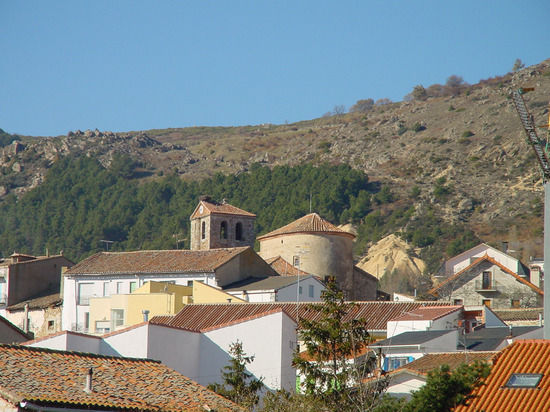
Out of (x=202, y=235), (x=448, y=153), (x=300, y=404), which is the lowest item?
(x=300, y=404)

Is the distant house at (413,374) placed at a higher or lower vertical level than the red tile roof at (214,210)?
lower

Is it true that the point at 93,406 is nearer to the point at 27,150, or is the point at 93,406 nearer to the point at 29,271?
the point at 29,271

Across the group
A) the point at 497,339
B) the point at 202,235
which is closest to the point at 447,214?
the point at 202,235

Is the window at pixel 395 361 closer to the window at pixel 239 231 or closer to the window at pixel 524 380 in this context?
the window at pixel 524 380

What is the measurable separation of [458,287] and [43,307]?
22693 mm

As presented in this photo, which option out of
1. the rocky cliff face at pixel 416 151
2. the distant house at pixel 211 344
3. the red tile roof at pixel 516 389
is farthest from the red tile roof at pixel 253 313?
the rocky cliff face at pixel 416 151

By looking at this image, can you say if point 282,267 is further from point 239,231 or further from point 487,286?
point 487,286

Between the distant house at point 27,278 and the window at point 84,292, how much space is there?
6084 millimetres

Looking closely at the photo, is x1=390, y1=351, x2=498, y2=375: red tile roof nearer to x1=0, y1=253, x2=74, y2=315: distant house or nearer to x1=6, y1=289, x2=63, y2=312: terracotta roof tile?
x1=6, y1=289, x2=63, y2=312: terracotta roof tile

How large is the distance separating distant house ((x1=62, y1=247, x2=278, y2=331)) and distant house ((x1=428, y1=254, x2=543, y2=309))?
31.5 ft

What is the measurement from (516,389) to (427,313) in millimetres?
15005

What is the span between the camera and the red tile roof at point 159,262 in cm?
5047

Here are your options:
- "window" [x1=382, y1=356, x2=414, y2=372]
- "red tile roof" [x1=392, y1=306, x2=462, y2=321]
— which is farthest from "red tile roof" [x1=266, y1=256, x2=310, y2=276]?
"window" [x1=382, y1=356, x2=414, y2=372]

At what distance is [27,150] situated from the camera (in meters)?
136
